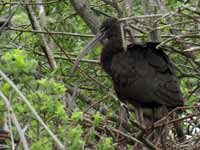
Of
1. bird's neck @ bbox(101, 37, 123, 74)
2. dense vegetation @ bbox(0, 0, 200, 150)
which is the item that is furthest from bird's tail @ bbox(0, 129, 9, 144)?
bird's neck @ bbox(101, 37, 123, 74)

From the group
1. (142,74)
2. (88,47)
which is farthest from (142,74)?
(88,47)

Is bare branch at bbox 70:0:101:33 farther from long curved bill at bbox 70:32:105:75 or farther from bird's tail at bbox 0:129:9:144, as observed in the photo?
bird's tail at bbox 0:129:9:144

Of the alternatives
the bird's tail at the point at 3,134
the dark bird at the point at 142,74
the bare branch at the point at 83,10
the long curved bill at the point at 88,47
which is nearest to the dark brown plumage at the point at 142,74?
the dark bird at the point at 142,74

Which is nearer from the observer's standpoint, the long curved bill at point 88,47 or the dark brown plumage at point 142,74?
the long curved bill at point 88,47

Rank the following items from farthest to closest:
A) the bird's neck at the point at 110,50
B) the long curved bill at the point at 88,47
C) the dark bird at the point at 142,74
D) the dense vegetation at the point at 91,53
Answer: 1. the bird's neck at the point at 110,50
2. the dark bird at the point at 142,74
3. the long curved bill at the point at 88,47
4. the dense vegetation at the point at 91,53

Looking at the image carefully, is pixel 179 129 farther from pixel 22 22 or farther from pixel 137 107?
pixel 22 22

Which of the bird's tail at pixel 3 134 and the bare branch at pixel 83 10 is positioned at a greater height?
the bare branch at pixel 83 10

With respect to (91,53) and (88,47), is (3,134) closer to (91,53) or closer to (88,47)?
(88,47)

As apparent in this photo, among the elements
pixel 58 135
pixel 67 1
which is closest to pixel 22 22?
pixel 67 1

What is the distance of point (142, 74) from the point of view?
566 cm

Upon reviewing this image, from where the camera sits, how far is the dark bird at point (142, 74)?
554 cm

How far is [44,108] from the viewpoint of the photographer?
2.90 meters

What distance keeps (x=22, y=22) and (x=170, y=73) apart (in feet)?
4.76

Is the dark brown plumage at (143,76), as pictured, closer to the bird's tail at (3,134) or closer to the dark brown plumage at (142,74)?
the dark brown plumage at (142,74)
